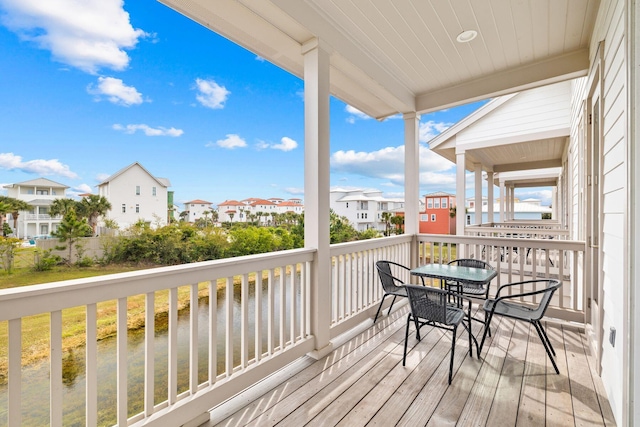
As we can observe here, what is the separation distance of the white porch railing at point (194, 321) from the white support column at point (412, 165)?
1.17m

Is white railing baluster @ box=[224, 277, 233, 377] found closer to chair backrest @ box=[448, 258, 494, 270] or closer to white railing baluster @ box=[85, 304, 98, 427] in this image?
white railing baluster @ box=[85, 304, 98, 427]

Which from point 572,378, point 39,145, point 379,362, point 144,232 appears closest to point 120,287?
point 144,232

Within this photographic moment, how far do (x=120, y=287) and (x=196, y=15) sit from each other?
83.7 inches

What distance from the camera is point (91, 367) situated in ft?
4.58

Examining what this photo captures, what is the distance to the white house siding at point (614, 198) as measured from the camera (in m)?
1.56

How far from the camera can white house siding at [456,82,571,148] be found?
546cm

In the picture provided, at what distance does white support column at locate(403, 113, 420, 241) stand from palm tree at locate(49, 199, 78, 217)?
12.2ft

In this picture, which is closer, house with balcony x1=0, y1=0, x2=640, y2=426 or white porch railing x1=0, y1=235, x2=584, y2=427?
white porch railing x1=0, y1=235, x2=584, y2=427

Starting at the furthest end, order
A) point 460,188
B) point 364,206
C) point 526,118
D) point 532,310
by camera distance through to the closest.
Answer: point 460,188, point 526,118, point 364,206, point 532,310

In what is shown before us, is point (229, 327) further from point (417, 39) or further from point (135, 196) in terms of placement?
point (417, 39)

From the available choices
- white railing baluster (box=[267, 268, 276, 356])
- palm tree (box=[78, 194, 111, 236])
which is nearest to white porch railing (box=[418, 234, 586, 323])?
white railing baluster (box=[267, 268, 276, 356])

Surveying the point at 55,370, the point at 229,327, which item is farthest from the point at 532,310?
the point at 55,370

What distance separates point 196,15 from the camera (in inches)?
92.2

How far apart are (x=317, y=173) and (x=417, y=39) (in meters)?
1.74
